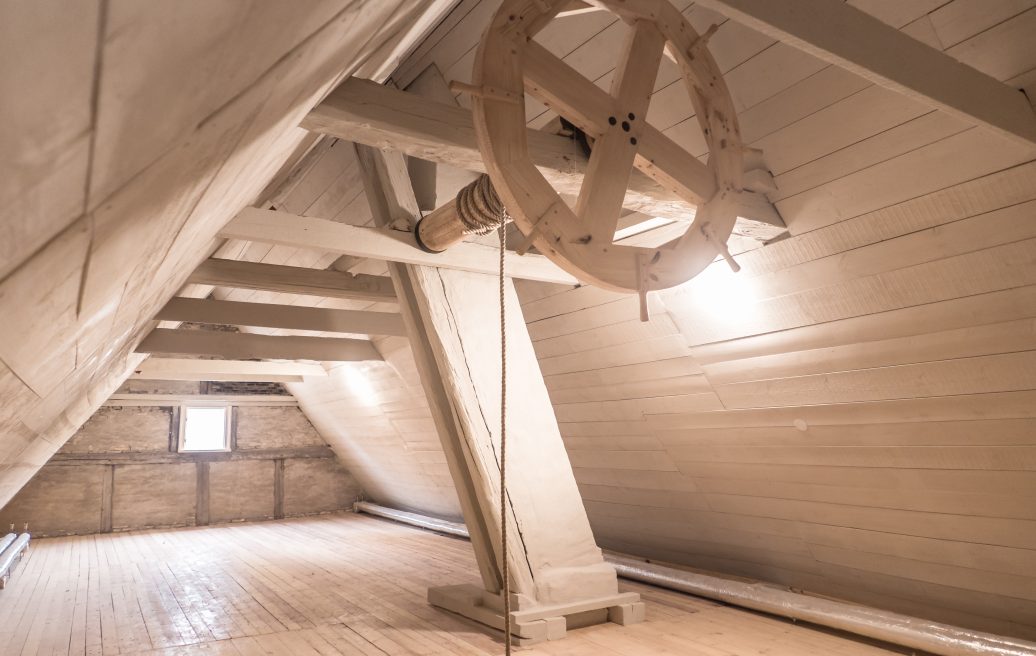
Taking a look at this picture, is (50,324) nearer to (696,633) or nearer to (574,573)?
(574,573)

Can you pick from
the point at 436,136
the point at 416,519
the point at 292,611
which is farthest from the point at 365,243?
the point at 416,519

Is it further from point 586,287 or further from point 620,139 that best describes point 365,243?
point 620,139

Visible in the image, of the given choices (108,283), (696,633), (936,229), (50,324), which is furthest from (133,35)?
(696,633)

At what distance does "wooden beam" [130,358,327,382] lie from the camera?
6.80 meters

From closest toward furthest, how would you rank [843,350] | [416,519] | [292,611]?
[843,350], [292,611], [416,519]

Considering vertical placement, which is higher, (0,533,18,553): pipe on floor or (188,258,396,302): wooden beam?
(188,258,396,302): wooden beam

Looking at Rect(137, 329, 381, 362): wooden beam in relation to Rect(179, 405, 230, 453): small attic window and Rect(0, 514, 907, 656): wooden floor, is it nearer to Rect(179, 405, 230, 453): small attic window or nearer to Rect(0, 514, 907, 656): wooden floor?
Rect(0, 514, 907, 656): wooden floor

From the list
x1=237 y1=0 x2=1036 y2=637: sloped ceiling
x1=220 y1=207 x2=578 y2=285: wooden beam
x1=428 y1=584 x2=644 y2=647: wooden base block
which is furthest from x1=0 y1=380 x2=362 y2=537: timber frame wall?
x1=220 y1=207 x2=578 y2=285: wooden beam

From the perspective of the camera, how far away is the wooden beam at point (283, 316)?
4461mm

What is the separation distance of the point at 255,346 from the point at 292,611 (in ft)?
7.78

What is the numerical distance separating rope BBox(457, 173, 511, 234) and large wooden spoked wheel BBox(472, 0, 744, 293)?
1.96ft

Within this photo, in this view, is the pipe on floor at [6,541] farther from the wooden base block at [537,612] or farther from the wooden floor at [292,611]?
the wooden base block at [537,612]

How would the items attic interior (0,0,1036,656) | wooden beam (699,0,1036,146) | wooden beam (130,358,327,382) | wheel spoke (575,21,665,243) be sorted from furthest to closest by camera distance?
wooden beam (130,358,327,382)
wheel spoke (575,21,665,243)
wooden beam (699,0,1036,146)
attic interior (0,0,1036,656)

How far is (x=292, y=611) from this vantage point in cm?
398
